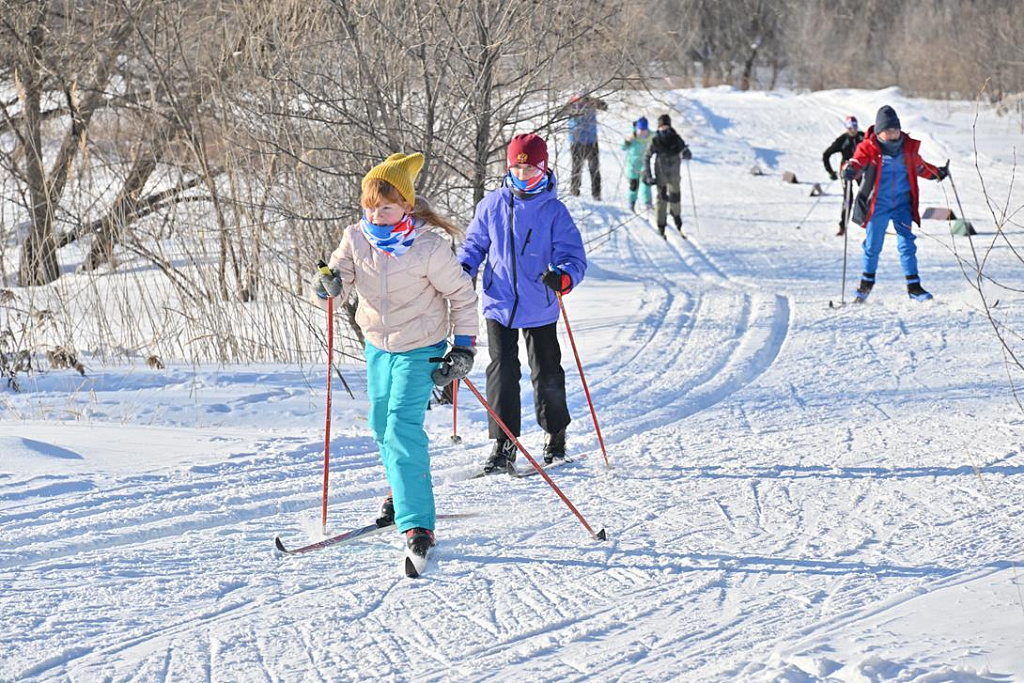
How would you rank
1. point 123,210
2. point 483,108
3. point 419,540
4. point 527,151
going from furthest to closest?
point 123,210, point 483,108, point 527,151, point 419,540

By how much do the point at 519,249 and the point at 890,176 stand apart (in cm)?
525

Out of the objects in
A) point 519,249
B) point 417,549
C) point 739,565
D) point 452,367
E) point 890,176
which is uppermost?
point 890,176

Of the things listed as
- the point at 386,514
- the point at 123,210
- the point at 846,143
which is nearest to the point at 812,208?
the point at 846,143

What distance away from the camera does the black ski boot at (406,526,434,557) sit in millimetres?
4602

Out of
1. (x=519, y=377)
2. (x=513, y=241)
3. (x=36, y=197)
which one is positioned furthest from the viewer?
(x=36, y=197)

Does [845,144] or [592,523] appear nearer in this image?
[592,523]

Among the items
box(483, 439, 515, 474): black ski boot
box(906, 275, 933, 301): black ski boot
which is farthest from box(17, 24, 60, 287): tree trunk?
box(906, 275, 933, 301): black ski boot

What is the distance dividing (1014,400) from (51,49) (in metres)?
8.75

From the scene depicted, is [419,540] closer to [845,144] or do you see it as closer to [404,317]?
[404,317]

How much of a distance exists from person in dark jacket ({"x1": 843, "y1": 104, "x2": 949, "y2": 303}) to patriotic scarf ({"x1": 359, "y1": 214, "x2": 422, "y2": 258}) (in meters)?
6.15

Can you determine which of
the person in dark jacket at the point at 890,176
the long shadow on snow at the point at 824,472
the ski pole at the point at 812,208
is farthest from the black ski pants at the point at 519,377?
the ski pole at the point at 812,208

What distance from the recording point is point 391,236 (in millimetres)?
4605

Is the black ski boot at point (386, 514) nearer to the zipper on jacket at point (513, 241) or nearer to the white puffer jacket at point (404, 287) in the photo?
the white puffer jacket at point (404, 287)

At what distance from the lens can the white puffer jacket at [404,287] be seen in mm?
4668
